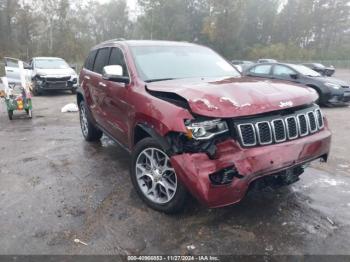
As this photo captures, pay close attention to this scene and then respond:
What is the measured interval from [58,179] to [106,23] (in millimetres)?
52477

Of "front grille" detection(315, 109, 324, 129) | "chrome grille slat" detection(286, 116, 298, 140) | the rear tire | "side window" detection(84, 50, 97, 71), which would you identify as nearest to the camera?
"chrome grille slat" detection(286, 116, 298, 140)

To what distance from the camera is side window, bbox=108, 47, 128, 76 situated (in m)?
4.33

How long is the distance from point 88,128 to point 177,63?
8.99 feet

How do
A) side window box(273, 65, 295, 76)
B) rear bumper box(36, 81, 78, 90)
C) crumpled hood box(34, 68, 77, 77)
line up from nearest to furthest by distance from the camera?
side window box(273, 65, 295, 76), rear bumper box(36, 81, 78, 90), crumpled hood box(34, 68, 77, 77)

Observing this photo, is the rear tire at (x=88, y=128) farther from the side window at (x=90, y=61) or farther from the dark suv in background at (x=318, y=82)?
the dark suv in background at (x=318, y=82)

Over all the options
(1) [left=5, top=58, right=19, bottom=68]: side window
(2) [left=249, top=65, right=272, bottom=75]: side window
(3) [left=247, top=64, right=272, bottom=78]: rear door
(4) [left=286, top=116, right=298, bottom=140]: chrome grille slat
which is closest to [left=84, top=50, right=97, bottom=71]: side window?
(4) [left=286, top=116, right=298, bottom=140]: chrome grille slat

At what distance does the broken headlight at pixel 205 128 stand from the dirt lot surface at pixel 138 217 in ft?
3.19

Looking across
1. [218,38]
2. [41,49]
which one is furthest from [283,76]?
[218,38]

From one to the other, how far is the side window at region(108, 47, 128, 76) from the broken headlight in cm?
154

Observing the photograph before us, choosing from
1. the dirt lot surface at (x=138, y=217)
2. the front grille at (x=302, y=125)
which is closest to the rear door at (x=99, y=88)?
the dirt lot surface at (x=138, y=217)

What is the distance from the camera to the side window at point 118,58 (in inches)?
171

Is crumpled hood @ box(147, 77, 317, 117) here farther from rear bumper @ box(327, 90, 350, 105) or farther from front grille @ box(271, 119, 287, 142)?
rear bumper @ box(327, 90, 350, 105)

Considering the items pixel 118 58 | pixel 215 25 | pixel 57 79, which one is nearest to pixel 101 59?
pixel 118 58

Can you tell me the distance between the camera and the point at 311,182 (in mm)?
4457
